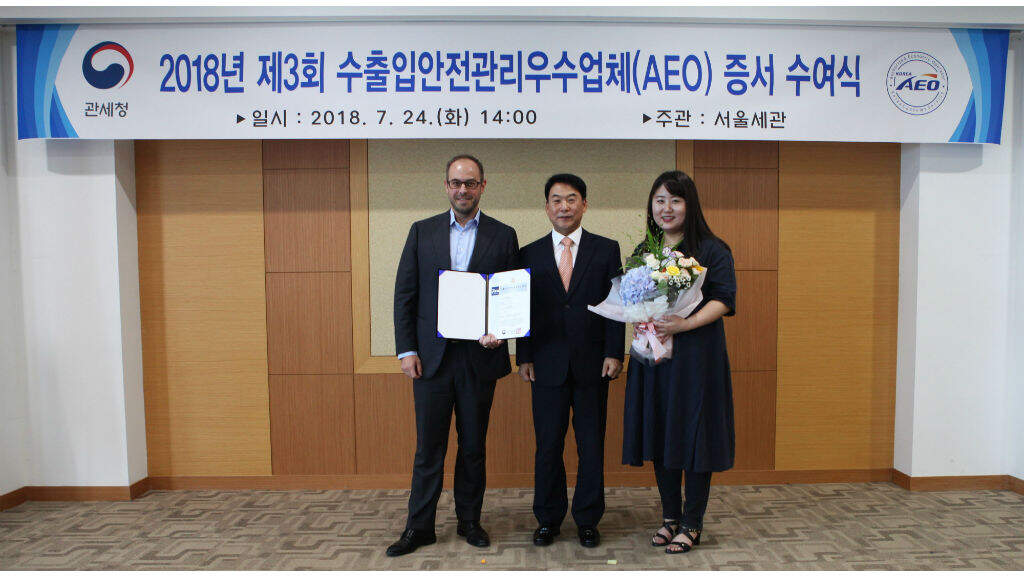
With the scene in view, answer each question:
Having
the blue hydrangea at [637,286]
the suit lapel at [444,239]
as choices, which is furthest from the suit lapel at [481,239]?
the blue hydrangea at [637,286]

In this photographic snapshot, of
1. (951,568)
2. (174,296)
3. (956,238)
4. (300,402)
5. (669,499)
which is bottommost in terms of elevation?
(951,568)

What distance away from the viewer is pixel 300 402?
381 cm

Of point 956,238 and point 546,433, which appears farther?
point 956,238

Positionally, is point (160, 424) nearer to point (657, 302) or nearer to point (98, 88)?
point (98, 88)

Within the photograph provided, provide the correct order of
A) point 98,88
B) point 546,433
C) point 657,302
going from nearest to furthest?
point 657,302 < point 546,433 < point 98,88

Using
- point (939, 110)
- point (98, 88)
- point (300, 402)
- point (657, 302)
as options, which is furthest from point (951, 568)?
point (98, 88)

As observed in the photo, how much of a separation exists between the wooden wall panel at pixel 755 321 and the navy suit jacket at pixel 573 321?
4.46ft

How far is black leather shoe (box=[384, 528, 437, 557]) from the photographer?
2.84m

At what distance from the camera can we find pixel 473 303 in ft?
8.97

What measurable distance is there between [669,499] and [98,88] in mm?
3849

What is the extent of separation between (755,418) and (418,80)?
2.96 m

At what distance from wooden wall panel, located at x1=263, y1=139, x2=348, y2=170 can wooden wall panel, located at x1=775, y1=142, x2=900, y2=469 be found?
2807 mm

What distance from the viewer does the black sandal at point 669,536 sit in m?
2.91

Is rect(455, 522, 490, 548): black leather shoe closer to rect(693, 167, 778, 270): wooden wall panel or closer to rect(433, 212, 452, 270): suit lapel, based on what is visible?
rect(433, 212, 452, 270): suit lapel
